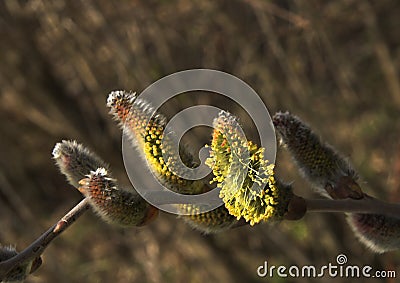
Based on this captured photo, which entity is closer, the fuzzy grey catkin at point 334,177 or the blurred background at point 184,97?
the fuzzy grey catkin at point 334,177

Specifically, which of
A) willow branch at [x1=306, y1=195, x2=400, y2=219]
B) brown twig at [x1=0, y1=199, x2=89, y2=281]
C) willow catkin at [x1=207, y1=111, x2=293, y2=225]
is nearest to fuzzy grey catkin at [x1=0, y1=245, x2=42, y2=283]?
brown twig at [x1=0, y1=199, x2=89, y2=281]

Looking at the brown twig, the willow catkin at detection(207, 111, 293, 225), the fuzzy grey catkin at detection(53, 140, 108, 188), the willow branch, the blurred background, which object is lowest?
the blurred background

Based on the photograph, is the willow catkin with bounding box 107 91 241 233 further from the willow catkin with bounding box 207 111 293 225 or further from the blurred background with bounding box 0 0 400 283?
the blurred background with bounding box 0 0 400 283

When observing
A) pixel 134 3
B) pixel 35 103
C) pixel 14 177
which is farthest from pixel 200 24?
pixel 14 177

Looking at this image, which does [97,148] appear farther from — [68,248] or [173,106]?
[68,248]

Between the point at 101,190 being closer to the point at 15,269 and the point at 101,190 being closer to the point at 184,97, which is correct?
the point at 15,269

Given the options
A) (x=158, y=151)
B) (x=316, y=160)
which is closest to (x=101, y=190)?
(x=158, y=151)

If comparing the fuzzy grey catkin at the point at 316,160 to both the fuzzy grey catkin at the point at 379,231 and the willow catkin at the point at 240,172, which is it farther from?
the willow catkin at the point at 240,172

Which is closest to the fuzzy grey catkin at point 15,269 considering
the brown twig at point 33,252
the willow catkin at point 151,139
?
the brown twig at point 33,252

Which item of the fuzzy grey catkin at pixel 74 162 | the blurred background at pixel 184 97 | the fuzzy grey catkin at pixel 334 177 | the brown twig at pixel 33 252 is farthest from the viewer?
the blurred background at pixel 184 97
